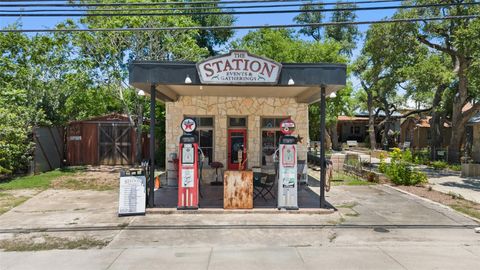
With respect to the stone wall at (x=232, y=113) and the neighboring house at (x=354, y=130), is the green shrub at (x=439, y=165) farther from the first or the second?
the neighboring house at (x=354, y=130)

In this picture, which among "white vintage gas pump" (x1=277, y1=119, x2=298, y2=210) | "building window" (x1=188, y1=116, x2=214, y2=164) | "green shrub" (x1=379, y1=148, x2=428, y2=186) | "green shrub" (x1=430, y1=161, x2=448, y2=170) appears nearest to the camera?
"white vintage gas pump" (x1=277, y1=119, x2=298, y2=210)

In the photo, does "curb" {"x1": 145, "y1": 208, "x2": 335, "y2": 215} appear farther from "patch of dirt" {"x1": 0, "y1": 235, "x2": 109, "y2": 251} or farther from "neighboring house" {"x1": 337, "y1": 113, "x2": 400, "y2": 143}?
"neighboring house" {"x1": 337, "y1": 113, "x2": 400, "y2": 143}

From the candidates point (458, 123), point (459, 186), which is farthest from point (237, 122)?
point (458, 123)

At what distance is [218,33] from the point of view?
28375 millimetres

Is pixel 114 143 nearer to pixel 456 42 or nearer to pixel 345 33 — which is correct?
pixel 456 42

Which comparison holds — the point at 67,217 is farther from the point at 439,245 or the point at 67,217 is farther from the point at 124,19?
the point at 124,19

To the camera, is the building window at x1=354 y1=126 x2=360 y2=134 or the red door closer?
the red door

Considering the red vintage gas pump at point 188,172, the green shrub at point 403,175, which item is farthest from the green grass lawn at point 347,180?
the red vintage gas pump at point 188,172

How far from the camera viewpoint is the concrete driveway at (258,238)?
6.36m

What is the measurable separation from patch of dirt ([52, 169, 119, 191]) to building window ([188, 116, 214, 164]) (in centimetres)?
338

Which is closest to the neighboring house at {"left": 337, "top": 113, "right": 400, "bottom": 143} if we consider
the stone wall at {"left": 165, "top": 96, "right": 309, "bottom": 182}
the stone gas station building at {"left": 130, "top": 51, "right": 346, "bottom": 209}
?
the stone wall at {"left": 165, "top": 96, "right": 309, "bottom": 182}

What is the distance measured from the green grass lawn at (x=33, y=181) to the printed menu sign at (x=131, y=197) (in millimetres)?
5974

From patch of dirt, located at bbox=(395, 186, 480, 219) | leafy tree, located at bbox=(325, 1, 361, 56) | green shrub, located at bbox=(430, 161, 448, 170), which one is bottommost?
patch of dirt, located at bbox=(395, 186, 480, 219)

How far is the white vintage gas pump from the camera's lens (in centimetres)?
1008
